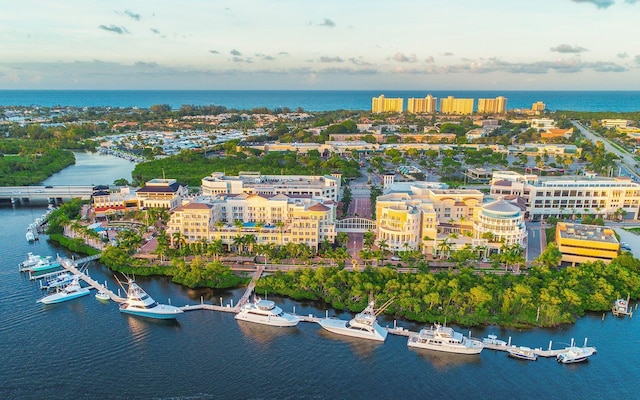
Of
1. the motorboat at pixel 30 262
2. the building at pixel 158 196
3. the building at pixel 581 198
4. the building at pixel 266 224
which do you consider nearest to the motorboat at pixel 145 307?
the building at pixel 266 224

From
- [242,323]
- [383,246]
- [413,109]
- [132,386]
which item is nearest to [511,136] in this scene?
[413,109]

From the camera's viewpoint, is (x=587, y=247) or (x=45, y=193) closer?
(x=587, y=247)

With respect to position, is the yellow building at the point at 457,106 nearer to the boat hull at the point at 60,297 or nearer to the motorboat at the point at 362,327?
the motorboat at the point at 362,327

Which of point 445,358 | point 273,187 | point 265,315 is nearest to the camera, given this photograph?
point 445,358

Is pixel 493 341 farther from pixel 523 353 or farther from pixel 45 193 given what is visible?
pixel 45 193

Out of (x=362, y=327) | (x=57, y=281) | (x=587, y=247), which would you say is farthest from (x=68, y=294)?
(x=587, y=247)

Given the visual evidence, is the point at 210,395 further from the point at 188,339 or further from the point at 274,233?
the point at 274,233

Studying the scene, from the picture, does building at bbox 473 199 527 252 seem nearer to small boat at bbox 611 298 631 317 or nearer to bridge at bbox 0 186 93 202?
small boat at bbox 611 298 631 317
